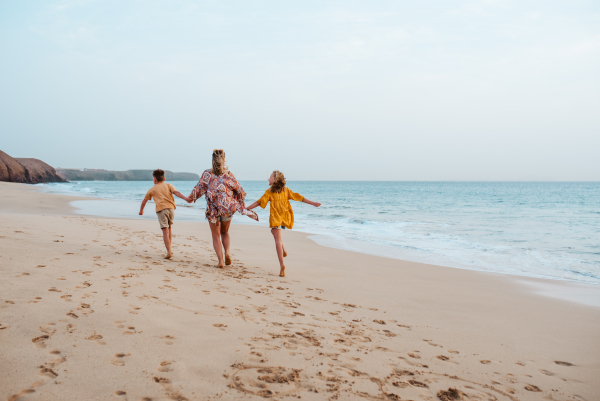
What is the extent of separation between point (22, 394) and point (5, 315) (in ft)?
4.25

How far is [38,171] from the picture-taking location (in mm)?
76500

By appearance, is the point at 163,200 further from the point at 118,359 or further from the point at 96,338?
the point at 118,359

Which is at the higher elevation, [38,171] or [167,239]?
[38,171]

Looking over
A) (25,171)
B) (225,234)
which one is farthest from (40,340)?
(25,171)

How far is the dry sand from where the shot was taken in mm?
2479

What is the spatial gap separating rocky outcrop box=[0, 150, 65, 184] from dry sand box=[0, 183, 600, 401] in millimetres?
71094

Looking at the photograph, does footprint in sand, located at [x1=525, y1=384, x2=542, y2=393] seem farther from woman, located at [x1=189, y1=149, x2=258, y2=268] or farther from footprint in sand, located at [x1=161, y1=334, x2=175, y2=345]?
woman, located at [x1=189, y1=149, x2=258, y2=268]

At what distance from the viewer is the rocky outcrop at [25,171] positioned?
61.3 meters

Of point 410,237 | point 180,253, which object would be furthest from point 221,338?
point 410,237

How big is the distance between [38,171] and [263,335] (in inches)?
3616

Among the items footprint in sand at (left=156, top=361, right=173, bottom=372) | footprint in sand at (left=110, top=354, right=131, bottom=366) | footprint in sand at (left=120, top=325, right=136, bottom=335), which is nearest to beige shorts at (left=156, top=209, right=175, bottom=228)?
footprint in sand at (left=120, top=325, right=136, bottom=335)

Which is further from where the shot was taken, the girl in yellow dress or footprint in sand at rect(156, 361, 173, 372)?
the girl in yellow dress

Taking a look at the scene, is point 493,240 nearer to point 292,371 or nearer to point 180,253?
point 180,253

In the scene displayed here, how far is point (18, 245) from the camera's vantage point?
5848 mm
